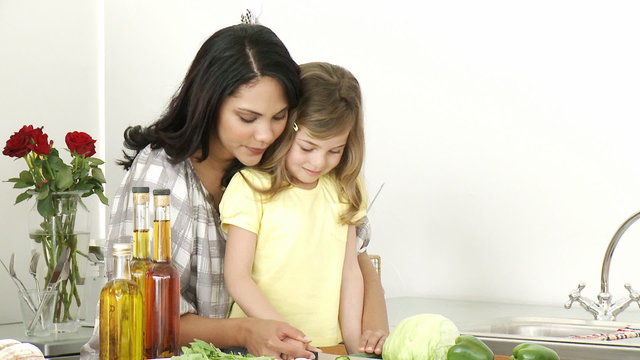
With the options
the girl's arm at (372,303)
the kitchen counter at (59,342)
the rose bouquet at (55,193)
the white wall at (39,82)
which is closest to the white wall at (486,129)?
the white wall at (39,82)

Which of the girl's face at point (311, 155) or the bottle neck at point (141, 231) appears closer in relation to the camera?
the bottle neck at point (141, 231)

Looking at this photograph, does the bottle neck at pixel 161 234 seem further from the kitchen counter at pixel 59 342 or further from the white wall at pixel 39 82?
the white wall at pixel 39 82

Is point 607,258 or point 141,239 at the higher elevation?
point 141,239

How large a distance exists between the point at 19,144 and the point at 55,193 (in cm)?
17

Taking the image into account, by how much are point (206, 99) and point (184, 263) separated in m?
0.32

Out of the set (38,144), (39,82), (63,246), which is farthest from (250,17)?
(63,246)

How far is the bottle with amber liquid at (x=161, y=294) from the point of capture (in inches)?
50.3

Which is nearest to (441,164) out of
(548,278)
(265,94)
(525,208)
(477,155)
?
(477,155)

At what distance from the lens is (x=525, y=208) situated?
2574 mm

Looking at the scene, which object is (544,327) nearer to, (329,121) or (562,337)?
(562,337)

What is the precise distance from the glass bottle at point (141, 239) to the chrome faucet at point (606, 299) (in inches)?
51.8

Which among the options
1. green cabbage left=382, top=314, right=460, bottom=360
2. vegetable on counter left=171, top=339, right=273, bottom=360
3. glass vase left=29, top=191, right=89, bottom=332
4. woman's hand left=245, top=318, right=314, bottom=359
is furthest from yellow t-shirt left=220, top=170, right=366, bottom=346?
glass vase left=29, top=191, right=89, bottom=332

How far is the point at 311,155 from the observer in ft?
6.08

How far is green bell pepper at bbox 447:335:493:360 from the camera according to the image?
3.83 feet
